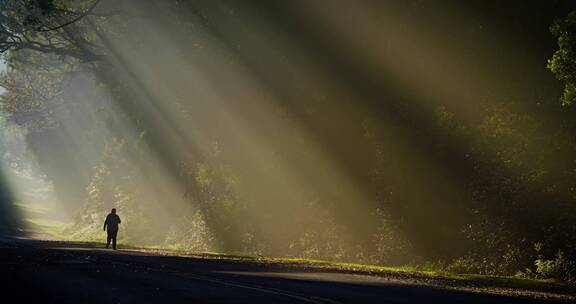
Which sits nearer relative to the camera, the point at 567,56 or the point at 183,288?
the point at 183,288

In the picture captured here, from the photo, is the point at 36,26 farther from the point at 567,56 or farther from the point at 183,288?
the point at 183,288

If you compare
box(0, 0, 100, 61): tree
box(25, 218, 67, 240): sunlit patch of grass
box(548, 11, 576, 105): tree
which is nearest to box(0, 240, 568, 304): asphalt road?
box(548, 11, 576, 105): tree

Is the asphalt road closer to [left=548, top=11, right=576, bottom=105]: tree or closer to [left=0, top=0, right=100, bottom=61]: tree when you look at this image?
[left=548, top=11, right=576, bottom=105]: tree

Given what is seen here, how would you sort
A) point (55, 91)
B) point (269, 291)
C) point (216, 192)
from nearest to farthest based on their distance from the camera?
point (269, 291) → point (216, 192) → point (55, 91)

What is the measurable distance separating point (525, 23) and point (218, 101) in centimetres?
1657

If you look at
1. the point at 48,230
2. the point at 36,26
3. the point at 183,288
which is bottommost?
the point at 48,230

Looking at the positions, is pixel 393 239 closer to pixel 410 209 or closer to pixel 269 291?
pixel 410 209

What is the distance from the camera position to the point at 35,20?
1185 inches

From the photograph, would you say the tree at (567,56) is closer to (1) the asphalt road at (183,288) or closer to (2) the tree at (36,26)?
(1) the asphalt road at (183,288)

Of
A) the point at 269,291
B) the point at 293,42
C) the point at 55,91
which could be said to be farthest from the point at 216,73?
the point at 55,91

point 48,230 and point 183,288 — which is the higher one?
point 183,288

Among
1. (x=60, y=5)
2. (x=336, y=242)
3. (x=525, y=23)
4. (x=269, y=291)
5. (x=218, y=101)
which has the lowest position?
(x=336, y=242)

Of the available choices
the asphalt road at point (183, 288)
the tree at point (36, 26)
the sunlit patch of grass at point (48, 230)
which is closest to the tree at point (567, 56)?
the asphalt road at point (183, 288)

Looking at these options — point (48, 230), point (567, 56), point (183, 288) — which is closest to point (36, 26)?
point (567, 56)
